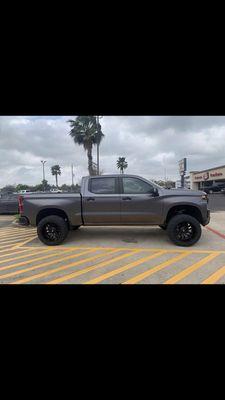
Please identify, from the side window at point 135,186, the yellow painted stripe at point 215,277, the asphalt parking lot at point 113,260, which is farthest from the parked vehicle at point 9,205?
the yellow painted stripe at point 215,277

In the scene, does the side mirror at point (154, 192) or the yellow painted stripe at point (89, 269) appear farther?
the side mirror at point (154, 192)

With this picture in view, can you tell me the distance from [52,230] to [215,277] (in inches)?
158

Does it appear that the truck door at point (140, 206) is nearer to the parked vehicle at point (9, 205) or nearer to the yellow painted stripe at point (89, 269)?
the yellow painted stripe at point (89, 269)

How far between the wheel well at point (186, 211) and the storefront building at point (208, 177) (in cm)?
3373

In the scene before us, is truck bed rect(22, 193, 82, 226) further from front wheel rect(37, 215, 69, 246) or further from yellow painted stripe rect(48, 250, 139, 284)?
yellow painted stripe rect(48, 250, 139, 284)

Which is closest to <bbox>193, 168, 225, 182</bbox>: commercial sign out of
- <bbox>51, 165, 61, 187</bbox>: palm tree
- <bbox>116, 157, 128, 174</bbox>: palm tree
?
<bbox>116, 157, 128, 174</bbox>: palm tree

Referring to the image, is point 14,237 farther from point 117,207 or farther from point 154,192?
point 154,192

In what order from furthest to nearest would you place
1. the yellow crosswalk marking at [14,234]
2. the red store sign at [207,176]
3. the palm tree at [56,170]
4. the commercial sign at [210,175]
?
the palm tree at [56,170] < the red store sign at [207,176] < the commercial sign at [210,175] < the yellow crosswalk marking at [14,234]

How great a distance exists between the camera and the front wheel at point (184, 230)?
5.60 m

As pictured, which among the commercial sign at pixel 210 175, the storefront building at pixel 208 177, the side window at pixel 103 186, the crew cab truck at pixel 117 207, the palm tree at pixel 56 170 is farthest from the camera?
the palm tree at pixel 56 170

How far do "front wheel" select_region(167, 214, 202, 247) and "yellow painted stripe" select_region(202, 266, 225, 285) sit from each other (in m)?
1.54
